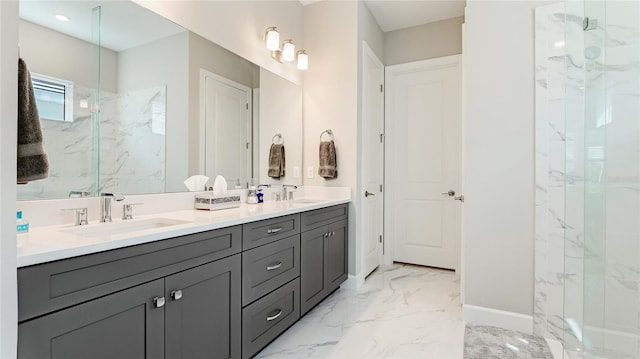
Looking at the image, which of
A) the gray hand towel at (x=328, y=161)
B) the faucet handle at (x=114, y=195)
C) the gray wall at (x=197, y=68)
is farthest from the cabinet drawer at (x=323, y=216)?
the faucet handle at (x=114, y=195)

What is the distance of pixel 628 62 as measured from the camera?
130cm

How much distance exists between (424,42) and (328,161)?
1.85m

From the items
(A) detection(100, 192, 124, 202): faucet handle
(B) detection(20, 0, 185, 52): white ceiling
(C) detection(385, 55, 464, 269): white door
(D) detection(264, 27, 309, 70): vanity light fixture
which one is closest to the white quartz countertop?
(A) detection(100, 192, 124, 202): faucet handle

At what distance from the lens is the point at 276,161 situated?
9.45 feet

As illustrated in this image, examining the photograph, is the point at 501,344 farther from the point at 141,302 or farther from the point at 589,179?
the point at 141,302

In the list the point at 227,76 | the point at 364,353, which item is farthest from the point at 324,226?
the point at 227,76

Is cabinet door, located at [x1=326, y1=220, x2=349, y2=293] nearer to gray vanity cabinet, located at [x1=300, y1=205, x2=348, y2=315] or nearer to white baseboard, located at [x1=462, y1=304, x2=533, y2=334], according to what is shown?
gray vanity cabinet, located at [x1=300, y1=205, x2=348, y2=315]

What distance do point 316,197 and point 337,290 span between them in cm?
88

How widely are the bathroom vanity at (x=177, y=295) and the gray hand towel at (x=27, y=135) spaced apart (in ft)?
0.98

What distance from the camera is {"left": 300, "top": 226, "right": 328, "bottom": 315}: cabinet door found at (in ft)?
7.17

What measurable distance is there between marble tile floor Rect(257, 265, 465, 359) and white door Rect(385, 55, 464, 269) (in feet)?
1.92

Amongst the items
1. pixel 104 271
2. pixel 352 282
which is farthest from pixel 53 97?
pixel 352 282

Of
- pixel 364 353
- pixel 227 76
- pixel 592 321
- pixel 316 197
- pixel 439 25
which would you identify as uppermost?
pixel 439 25

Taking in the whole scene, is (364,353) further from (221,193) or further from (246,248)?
(221,193)
